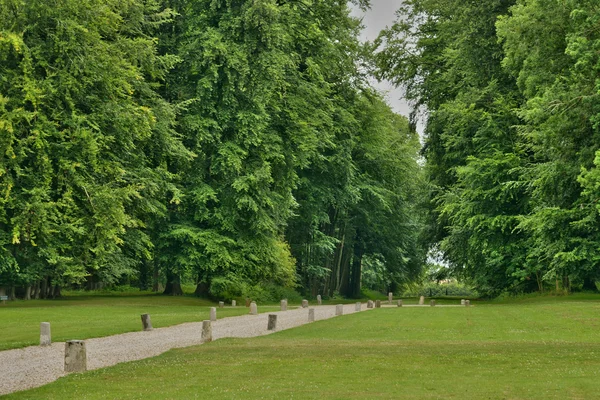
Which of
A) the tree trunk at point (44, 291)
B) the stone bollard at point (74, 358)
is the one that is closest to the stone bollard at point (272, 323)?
the stone bollard at point (74, 358)

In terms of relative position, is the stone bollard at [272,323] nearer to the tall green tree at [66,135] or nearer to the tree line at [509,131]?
the tall green tree at [66,135]

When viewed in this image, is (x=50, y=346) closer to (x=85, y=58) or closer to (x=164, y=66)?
(x=85, y=58)

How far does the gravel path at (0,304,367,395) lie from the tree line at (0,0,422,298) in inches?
432

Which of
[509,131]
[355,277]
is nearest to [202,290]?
[509,131]

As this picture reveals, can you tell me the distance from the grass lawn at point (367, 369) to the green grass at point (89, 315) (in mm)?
5849

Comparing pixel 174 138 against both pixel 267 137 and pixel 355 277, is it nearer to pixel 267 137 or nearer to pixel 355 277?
pixel 267 137

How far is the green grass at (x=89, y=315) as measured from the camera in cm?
2753

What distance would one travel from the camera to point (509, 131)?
52094 mm

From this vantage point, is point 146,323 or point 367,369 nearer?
point 367,369

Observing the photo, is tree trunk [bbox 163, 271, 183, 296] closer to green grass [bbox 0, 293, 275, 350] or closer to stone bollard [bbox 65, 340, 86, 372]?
green grass [bbox 0, 293, 275, 350]

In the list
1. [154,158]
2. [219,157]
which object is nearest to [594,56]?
[219,157]

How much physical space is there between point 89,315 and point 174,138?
12.5 m

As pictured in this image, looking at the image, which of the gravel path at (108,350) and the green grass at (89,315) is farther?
the green grass at (89,315)

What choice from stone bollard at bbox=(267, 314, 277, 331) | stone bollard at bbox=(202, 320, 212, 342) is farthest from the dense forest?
stone bollard at bbox=(202, 320, 212, 342)
